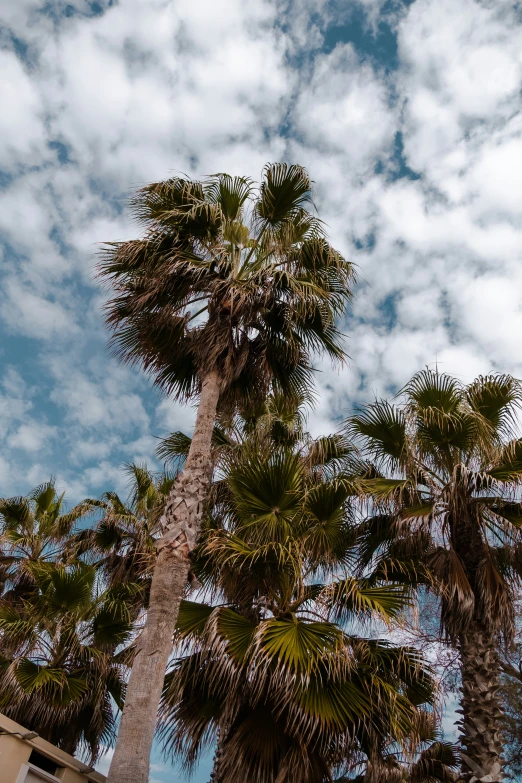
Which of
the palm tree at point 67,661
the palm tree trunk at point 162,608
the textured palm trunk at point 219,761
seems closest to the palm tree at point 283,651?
the textured palm trunk at point 219,761

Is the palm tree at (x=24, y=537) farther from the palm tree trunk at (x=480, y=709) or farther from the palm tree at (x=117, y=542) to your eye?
the palm tree trunk at (x=480, y=709)

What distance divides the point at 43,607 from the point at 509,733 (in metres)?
9.55

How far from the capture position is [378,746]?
6.84 m

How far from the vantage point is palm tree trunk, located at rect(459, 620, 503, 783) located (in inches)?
280

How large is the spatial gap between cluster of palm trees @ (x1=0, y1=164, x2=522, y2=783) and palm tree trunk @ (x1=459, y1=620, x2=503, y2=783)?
0.08 feet

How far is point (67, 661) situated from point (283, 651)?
4354 millimetres

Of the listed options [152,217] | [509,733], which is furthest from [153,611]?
[509,733]

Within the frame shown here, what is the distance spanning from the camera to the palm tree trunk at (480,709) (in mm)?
7102

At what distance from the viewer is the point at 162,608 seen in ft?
21.3

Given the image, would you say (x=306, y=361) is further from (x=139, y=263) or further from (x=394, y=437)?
(x=139, y=263)

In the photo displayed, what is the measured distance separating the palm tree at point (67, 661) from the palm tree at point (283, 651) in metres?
2.07

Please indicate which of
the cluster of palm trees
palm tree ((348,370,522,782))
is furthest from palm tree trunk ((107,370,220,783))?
palm tree ((348,370,522,782))

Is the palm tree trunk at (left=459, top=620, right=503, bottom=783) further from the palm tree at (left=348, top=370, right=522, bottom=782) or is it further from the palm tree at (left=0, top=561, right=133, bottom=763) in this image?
the palm tree at (left=0, top=561, right=133, bottom=763)

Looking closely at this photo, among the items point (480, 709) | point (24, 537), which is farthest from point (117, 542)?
point (480, 709)
